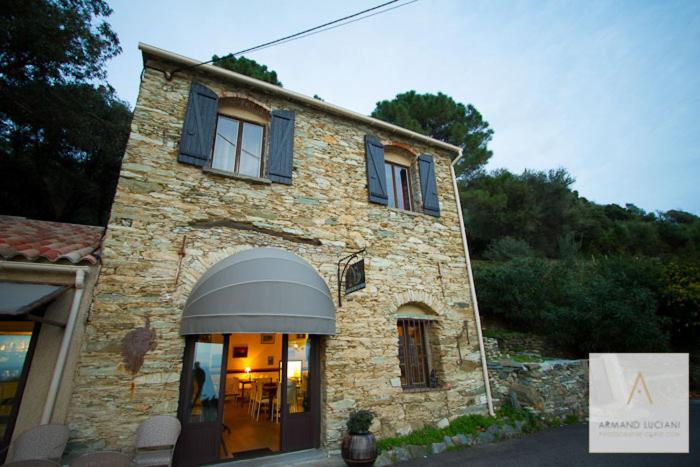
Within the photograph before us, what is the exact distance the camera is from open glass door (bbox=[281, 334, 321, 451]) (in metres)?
5.57

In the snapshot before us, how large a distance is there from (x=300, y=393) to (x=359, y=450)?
4.98 ft

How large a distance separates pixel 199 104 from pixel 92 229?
394 centimetres

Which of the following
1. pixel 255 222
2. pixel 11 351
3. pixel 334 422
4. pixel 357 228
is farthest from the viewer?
pixel 357 228

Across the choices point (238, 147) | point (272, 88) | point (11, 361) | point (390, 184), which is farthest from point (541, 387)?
point (11, 361)

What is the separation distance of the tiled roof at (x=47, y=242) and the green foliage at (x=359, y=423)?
16.9 ft

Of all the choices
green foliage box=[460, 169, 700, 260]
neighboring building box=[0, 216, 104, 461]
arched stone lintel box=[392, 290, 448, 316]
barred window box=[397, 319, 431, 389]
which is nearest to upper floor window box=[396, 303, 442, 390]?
barred window box=[397, 319, 431, 389]

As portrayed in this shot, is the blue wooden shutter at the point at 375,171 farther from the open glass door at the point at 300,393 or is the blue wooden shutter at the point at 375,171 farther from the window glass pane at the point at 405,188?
the open glass door at the point at 300,393

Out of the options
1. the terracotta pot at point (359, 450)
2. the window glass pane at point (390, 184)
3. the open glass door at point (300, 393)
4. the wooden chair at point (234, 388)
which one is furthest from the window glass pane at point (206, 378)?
the wooden chair at point (234, 388)

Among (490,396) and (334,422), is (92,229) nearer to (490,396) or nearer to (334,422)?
(334,422)

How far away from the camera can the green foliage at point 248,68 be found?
1459 centimetres

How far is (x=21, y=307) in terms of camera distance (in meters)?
3.86

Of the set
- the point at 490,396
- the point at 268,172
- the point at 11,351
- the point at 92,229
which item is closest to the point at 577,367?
the point at 490,396

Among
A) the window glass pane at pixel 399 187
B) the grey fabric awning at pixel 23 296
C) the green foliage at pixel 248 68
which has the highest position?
the green foliage at pixel 248 68

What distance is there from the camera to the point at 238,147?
686 cm
